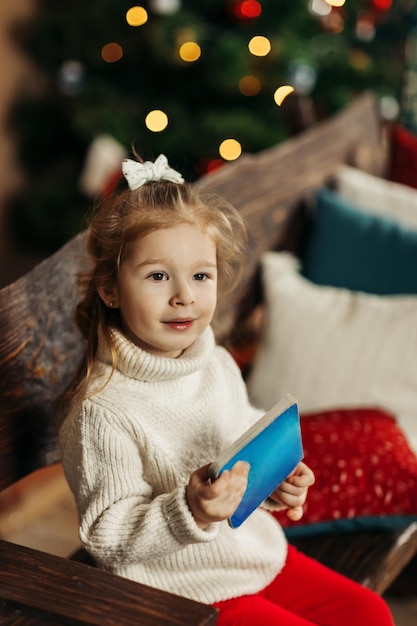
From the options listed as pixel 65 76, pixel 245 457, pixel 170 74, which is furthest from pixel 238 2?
pixel 245 457

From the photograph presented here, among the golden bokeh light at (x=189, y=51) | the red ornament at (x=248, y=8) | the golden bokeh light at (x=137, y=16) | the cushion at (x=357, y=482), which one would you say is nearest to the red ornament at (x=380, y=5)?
the red ornament at (x=248, y=8)

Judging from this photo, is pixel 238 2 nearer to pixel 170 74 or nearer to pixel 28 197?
pixel 170 74

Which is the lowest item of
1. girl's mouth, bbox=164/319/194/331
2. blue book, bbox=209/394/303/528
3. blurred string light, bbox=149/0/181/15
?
blurred string light, bbox=149/0/181/15

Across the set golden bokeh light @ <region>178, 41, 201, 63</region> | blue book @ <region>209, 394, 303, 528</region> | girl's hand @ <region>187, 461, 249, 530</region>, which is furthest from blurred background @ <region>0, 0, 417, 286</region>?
girl's hand @ <region>187, 461, 249, 530</region>

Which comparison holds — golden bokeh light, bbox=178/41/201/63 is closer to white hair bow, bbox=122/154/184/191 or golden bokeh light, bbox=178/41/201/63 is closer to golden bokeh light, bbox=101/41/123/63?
golden bokeh light, bbox=101/41/123/63

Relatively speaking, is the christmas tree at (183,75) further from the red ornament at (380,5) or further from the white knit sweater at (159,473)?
the white knit sweater at (159,473)

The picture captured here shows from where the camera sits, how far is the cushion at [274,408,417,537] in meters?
1.53

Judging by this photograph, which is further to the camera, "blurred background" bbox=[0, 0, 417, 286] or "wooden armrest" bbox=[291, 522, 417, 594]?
"blurred background" bbox=[0, 0, 417, 286]

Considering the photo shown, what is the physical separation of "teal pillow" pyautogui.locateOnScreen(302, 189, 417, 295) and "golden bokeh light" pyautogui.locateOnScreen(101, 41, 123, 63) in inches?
55.5

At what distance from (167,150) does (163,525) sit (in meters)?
2.34

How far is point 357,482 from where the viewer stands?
61.4 inches

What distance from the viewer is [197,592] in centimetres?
115

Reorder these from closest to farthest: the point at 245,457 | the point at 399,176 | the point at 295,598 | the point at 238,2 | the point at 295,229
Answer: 1. the point at 245,457
2. the point at 295,598
3. the point at 295,229
4. the point at 399,176
5. the point at 238,2

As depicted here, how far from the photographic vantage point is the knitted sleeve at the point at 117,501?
1031mm
